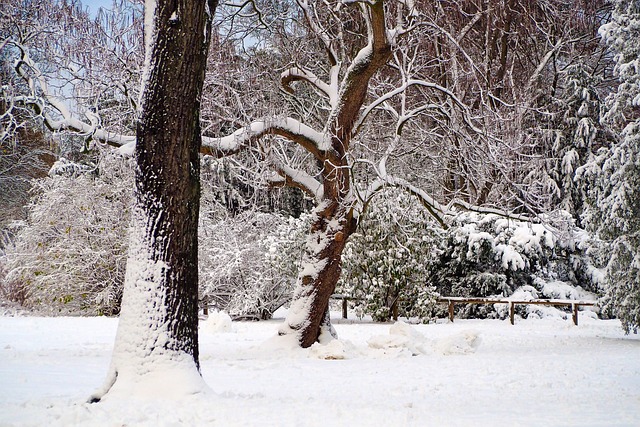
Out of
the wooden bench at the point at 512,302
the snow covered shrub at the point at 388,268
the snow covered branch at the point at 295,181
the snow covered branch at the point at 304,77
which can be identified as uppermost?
the snow covered branch at the point at 304,77

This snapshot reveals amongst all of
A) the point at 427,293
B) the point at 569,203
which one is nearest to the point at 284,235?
the point at 427,293

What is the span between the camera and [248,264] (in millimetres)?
21359

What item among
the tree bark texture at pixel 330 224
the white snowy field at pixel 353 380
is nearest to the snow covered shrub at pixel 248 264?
the white snowy field at pixel 353 380

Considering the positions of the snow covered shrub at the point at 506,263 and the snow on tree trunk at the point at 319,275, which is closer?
the snow on tree trunk at the point at 319,275

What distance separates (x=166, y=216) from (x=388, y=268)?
12886mm

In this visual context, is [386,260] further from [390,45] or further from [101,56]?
[101,56]

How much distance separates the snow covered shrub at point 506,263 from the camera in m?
21.3

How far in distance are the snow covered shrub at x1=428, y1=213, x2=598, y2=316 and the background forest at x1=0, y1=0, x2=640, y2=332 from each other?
0.25 feet

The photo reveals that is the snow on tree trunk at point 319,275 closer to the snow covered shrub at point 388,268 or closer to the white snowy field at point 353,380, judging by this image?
the white snowy field at point 353,380

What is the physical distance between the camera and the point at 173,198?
22.1 ft

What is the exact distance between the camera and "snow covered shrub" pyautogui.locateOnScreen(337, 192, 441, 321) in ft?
62.7

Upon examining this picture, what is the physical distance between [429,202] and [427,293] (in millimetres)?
7005

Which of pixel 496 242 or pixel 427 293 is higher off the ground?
pixel 496 242

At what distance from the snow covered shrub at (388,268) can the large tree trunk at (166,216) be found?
12236 mm
